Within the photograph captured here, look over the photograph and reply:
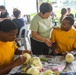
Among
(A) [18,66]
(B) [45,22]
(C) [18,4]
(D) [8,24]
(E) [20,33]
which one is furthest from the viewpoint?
Result: (C) [18,4]

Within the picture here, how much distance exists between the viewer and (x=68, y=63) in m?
1.62

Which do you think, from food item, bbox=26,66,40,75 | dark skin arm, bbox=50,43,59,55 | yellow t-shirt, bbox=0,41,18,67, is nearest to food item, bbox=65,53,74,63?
dark skin arm, bbox=50,43,59,55

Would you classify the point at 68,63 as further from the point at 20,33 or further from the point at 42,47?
the point at 20,33

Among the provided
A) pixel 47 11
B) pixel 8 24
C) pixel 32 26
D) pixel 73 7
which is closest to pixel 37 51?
A: pixel 32 26

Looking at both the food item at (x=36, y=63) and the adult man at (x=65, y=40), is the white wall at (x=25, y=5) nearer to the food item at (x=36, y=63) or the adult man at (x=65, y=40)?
the adult man at (x=65, y=40)

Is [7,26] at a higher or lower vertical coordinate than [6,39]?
higher

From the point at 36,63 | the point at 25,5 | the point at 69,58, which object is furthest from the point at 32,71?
the point at 25,5

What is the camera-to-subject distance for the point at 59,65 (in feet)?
5.17

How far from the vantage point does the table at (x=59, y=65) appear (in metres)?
1.44

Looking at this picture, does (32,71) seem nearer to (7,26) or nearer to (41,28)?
(7,26)

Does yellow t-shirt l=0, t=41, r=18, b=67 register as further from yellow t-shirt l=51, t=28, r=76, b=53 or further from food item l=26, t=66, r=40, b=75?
yellow t-shirt l=51, t=28, r=76, b=53

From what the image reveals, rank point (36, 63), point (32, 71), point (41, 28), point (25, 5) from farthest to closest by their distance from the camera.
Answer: point (25, 5)
point (41, 28)
point (36, 63)
point (32, 71)

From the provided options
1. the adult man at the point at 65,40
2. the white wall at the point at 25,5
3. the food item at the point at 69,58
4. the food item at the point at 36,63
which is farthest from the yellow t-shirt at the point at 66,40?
the white wall at the point at 25,5

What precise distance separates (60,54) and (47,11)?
1.80 ft
